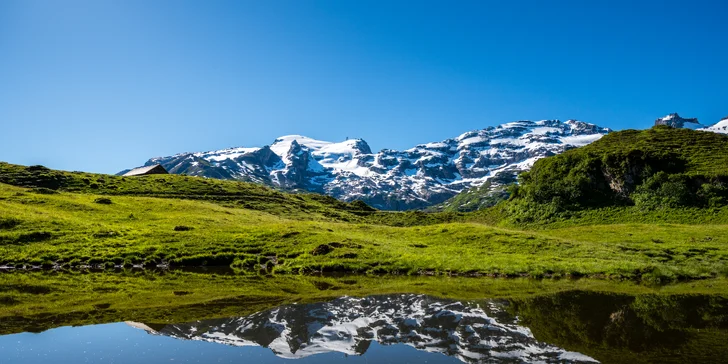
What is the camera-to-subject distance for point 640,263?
36.8 m

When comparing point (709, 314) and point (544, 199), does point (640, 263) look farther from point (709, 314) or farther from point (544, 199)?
point (544, 199)

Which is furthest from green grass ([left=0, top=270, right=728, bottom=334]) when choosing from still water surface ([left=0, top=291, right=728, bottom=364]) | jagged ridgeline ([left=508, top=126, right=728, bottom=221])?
jagged ridgeline ([left=508, top=126, right=728, bottom=221])

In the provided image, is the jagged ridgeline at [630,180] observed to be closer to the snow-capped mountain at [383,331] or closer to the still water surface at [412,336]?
the still water surface at [412,336]

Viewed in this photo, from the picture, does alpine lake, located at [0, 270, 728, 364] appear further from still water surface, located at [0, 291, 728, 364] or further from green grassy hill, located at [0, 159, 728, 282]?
green grassy hill, located at [0, 159, 728, 282]

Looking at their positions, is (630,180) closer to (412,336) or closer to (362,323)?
(362,323)

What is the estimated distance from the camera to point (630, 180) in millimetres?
68188

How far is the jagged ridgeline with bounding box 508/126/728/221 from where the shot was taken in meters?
62.4

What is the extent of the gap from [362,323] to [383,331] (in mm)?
1544

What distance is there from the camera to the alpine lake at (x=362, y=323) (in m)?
14.5

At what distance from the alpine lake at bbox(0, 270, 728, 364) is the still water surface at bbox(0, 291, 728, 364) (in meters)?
0.04

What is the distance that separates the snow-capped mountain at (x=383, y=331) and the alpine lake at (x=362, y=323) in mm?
50

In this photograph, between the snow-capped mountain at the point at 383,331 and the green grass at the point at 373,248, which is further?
the green grass at the point at 373,248

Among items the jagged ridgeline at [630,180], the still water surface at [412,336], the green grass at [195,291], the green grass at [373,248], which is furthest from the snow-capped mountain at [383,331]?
the jagged ridgeline at [630,180]

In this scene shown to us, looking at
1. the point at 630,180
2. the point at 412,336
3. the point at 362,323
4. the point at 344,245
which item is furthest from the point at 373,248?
the point at 630,180
